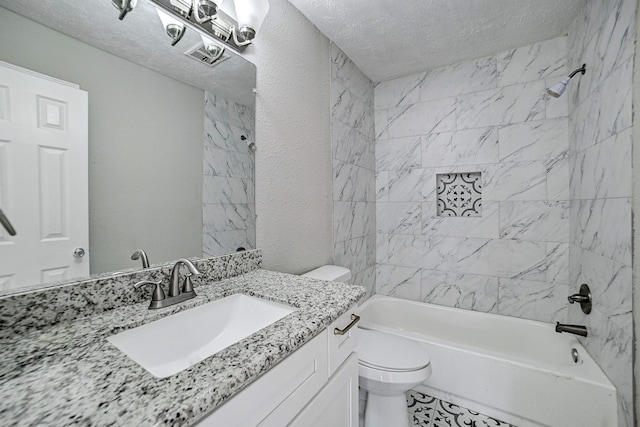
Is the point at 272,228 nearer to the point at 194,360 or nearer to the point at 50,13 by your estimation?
the point at 194,360

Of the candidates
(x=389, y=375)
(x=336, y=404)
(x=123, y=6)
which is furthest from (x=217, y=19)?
(x=389, y=375)

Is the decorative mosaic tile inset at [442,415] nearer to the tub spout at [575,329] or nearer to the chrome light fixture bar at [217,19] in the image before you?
the tub spout at [575,329]

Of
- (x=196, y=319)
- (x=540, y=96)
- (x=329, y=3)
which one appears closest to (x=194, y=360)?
(x=196, y=319)

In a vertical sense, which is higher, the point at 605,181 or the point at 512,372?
the point at 605,181

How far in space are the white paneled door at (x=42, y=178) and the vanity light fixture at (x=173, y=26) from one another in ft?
1.41

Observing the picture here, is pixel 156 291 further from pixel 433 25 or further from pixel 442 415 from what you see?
pixel 433 25

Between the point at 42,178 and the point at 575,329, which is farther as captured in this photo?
the point at 575,329

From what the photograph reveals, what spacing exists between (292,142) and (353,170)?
2.58 ft

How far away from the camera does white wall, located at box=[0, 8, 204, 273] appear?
2.37ft

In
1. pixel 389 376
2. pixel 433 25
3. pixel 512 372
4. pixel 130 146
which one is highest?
pixel 433 25

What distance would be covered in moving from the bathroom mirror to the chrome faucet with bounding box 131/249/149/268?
14 mm

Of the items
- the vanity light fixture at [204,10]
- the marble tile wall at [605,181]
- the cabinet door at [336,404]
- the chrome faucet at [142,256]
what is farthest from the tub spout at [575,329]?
the vanity light fixture at [204,10]

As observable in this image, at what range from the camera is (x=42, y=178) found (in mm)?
691

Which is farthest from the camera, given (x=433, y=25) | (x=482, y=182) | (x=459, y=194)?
(x=459, y=194)
